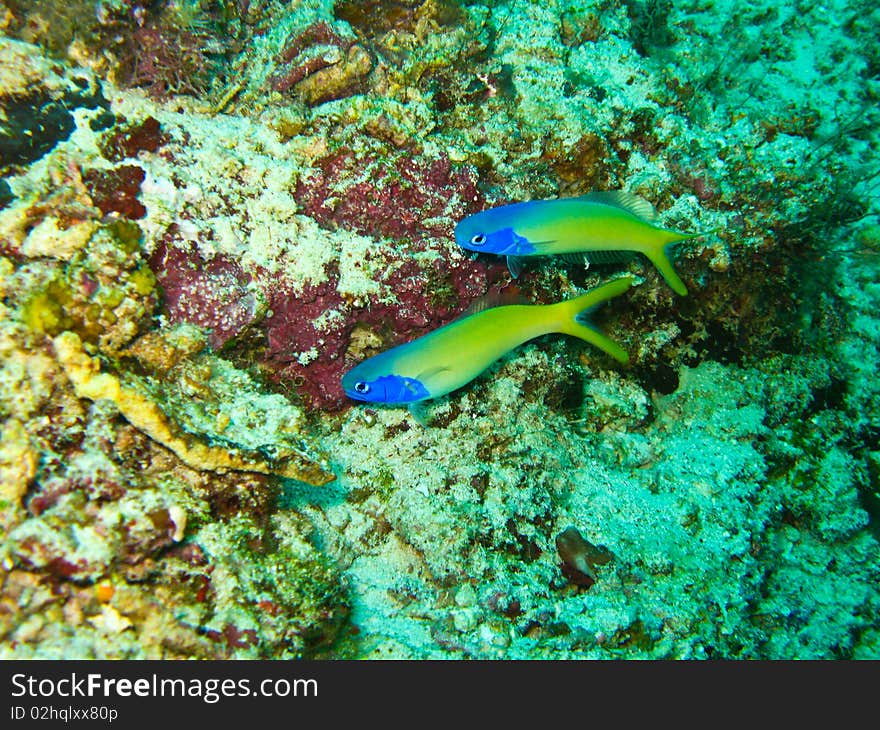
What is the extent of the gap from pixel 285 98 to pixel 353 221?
3.93 feet

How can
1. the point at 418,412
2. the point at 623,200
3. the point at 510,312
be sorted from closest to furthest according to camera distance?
1. the point at 510,312
2. the point at 418,412
3. the point at 623,200

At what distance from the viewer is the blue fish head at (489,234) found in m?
3.02

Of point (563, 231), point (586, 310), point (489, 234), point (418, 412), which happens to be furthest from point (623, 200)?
point (418, 412)

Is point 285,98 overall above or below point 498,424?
above

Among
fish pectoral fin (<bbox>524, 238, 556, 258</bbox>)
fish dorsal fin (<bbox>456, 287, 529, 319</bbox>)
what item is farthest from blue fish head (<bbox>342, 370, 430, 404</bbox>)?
fish pectoral fin (<bbox>524, 238, 556, 258</bbox>)

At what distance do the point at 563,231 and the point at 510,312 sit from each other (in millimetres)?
629

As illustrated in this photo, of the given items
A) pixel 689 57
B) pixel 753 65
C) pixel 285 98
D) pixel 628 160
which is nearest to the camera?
pixel 285 98

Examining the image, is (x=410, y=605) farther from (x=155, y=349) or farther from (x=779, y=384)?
(x=779, y=384)

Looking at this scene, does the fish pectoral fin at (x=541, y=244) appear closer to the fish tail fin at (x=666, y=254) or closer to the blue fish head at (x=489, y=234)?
the blue fish head at (x=489, y=234)

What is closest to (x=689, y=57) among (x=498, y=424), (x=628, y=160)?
(x=628, y=160)

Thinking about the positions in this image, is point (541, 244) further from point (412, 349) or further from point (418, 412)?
point (418, 412)

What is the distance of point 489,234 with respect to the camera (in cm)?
303

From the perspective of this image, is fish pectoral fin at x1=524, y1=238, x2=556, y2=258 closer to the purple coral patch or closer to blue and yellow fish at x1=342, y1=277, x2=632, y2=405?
blue and yellow fish at x1=342, y1=277, x2=632, y2=405
